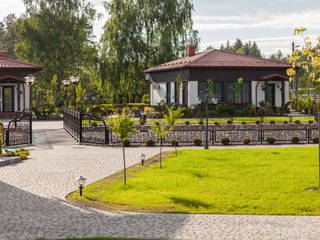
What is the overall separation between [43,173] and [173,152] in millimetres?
5709

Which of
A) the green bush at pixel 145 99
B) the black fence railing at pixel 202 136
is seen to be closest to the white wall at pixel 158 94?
the green bush at pixel 145 99

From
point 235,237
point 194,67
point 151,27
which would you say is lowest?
point 235,237

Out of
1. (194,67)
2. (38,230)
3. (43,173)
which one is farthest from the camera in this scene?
(194,67)

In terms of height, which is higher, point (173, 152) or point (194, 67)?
point (194, 67)

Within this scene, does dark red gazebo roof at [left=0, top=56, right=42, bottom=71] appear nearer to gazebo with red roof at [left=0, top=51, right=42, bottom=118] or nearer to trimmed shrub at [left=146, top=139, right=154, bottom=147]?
gazebo with red roof at [left=0, top=51, right=42, bottom=118]

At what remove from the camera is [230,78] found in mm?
38000

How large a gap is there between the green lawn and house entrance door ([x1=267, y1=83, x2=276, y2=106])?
81.0ft

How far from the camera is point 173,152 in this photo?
17.2 metres

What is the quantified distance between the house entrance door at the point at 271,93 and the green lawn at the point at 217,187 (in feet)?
81.0

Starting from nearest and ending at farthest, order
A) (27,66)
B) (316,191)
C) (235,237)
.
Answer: (235,237)
(316,191)
(27,66)

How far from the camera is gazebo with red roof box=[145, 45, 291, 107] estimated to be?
1459 inches

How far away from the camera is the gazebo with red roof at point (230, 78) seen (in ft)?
122

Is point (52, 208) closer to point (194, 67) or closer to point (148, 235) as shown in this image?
point (148, 235)

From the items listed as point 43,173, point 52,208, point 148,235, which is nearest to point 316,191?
point 148,235
